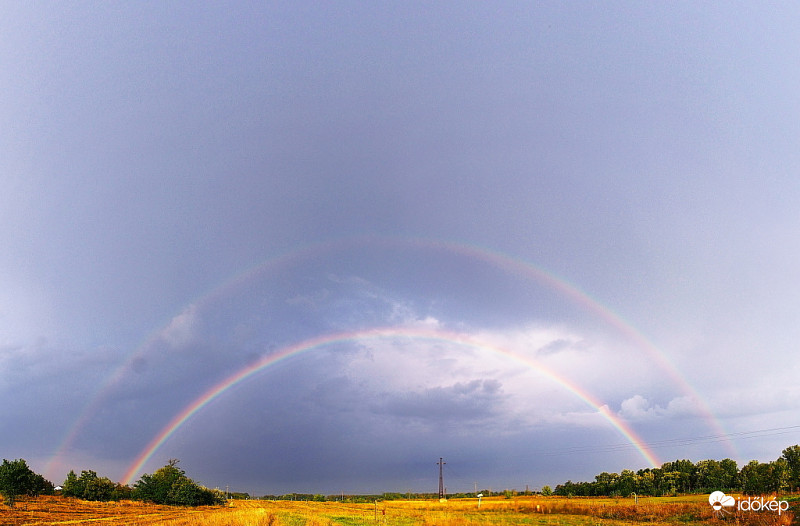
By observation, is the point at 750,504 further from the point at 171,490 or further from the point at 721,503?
the point at 171,490

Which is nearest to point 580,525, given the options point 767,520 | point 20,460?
point 767,520

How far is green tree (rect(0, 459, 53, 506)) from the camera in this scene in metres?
86.6

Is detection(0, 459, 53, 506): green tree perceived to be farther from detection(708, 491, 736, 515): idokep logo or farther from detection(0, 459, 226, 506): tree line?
detection(708, 491, 736, 515): idokep logo

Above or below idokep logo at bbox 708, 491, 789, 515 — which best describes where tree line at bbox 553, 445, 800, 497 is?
below

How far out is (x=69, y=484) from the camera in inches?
3848

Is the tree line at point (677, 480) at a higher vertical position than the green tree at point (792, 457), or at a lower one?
lower

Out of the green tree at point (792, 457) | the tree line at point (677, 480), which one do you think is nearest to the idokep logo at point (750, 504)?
the green tree at point (792, 457)

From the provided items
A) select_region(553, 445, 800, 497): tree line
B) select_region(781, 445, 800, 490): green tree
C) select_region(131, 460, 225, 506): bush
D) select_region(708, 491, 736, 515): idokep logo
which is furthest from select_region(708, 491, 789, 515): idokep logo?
select_region(131, 460, 225, 506): bush

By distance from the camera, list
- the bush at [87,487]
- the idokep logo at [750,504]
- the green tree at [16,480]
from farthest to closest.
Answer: the bush at [87,487] → the green tree at [16,480] → the idokep logo at [750,504]

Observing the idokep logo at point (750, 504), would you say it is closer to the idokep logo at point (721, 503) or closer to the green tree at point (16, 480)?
the idokep logo at point (721, 503)

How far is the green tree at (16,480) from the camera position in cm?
8662

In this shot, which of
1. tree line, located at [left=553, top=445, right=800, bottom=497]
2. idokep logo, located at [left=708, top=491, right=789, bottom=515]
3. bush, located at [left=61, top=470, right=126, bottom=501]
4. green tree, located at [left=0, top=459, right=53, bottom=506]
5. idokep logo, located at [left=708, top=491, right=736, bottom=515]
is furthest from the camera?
tree line, located at [left=553, top=445, right=800, bottom=497]

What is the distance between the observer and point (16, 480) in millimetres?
88312

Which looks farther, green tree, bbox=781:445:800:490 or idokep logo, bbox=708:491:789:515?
green tree, bbox=781:445:800:490
